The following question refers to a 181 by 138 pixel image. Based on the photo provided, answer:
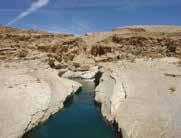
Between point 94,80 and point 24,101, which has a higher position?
point 24,101

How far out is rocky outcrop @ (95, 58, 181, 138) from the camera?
18.2 meters

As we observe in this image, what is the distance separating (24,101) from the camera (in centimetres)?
2555

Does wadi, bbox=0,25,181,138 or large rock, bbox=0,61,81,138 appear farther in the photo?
large rock, bbox=0,61,81,138

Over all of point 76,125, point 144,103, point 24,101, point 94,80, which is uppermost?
point 24,101

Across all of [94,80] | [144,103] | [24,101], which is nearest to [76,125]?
[24,101]

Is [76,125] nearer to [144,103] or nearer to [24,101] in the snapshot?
[24,101]

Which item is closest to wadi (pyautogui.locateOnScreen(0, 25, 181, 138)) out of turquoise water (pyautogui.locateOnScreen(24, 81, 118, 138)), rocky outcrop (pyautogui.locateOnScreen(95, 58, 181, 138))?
rocky outcrop (pyautogui.locateOnScreen(95, 58, 181, 138))

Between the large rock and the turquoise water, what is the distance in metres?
0.65

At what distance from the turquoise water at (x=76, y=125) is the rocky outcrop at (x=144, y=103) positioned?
3.08ft

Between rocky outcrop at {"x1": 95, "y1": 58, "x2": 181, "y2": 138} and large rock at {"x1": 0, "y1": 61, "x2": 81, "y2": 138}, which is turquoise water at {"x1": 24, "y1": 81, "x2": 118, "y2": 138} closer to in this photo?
large rock at {"x1": 0, "y1": 61, "x2": 81, "y2": 138}

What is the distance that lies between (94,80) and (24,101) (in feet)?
92.9

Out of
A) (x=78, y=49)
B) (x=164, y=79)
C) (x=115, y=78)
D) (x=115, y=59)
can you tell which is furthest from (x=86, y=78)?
(x=164, y=79)

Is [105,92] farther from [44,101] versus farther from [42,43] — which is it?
[42,43]

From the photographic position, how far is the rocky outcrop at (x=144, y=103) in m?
18.2
